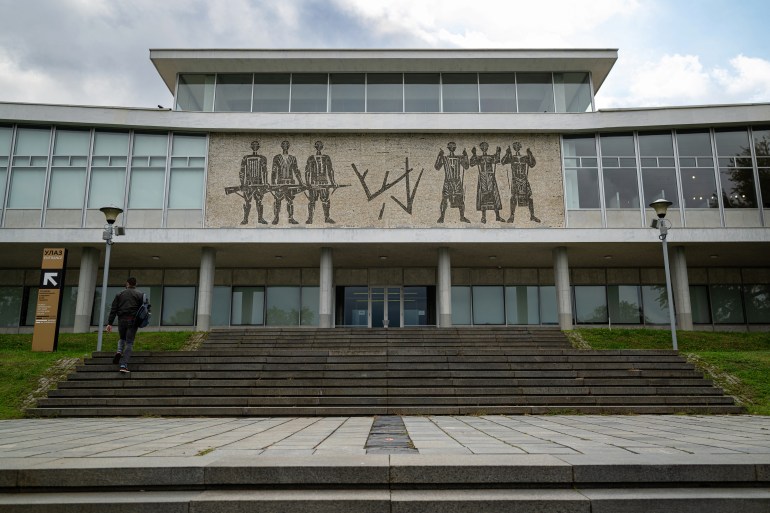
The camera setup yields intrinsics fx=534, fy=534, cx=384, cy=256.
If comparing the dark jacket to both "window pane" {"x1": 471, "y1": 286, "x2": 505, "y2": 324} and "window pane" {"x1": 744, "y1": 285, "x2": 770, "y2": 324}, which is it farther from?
"window pane" {"x1": 744, "y1": 285, "x2": 770, "y2": 324}

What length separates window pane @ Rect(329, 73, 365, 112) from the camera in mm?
25562

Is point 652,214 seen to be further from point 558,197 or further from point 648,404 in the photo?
point 648,404

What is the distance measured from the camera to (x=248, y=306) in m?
27.9

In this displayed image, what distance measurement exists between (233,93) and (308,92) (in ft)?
12.0

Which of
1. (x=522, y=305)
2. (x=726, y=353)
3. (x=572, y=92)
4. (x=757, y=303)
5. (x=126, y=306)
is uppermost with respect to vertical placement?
(x=572, y=92)

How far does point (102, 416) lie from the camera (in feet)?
36.2

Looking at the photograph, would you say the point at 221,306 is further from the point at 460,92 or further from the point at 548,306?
the point at 548,306

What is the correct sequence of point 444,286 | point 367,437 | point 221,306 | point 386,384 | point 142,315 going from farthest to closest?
point 221,306, point 444,286, point 142,315, point 386,384, point 367,437

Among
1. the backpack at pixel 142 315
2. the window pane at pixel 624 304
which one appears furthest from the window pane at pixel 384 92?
the backpack at pixel 142 315

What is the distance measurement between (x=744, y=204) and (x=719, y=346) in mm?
7850

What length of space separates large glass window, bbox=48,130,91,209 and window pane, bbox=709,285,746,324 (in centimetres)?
3118

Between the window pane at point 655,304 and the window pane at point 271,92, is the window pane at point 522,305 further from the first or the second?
the window pane at point 271,92

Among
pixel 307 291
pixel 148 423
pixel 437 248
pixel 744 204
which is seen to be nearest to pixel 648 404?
pixel 148 423

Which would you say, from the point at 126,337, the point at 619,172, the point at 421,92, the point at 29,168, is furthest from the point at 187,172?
the point at 619,172
